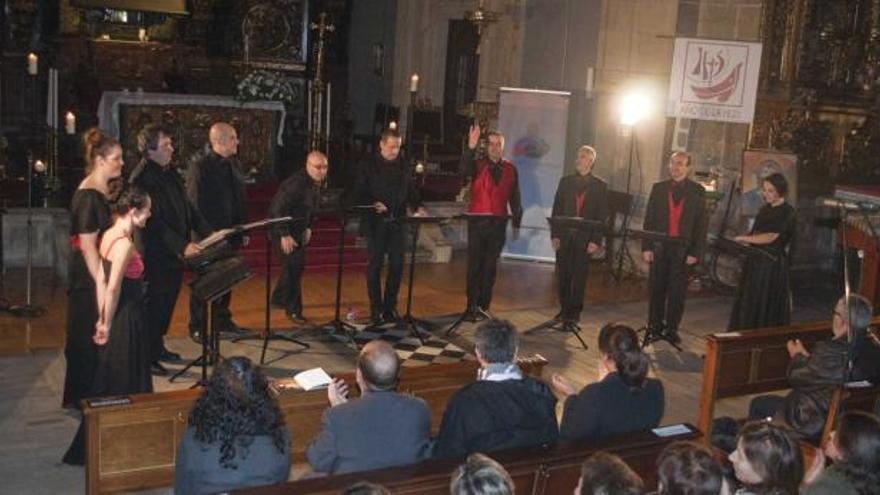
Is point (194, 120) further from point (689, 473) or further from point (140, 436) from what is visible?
point (689, 473)

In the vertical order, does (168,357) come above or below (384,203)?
below

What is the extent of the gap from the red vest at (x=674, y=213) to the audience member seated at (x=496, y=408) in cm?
451

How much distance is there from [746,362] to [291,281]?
12.1 ft

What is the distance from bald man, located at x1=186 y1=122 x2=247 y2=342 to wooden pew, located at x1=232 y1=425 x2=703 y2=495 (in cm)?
377

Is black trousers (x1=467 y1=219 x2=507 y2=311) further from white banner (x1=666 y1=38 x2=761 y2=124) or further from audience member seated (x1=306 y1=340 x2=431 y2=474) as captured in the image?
audience member seated (x1=306 y1=340 x2=431 y2=474)

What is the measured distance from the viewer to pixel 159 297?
6844mm

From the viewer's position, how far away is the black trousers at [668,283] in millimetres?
8438

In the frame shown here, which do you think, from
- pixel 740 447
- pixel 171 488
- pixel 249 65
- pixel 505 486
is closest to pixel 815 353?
pixel 740 447

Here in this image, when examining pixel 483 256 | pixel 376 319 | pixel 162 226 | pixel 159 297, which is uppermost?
pixel 162 226

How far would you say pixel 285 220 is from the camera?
22.2 feet

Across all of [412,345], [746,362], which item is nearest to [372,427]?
[746,362]

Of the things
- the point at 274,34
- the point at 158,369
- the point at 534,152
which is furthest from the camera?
the point at 274,34

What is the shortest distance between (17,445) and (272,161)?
7.25m

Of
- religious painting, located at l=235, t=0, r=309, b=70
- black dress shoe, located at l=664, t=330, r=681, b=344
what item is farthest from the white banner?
religious painting, located at l=235, t=0, r=309, b=70
